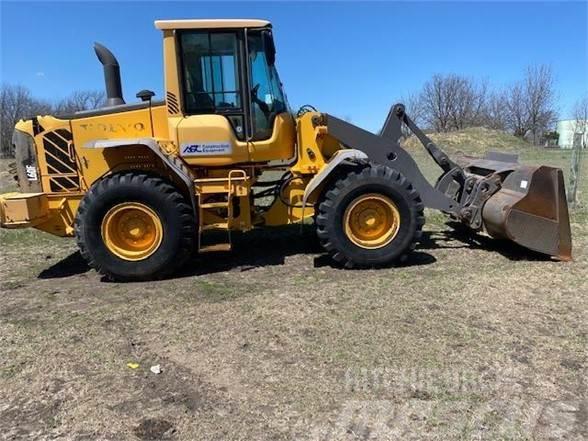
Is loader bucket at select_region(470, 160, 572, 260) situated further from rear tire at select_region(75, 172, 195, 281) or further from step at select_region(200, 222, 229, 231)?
rear tire at select_region(75, 172, 195, 281)

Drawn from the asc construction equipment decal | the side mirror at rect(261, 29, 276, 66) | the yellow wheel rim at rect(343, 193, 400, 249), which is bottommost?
the yellow wheel rim at rect(343, 193, 400, 249)

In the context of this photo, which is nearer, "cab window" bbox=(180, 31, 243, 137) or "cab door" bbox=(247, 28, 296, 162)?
"cab window" bbox=(180, 31, 243, 137)

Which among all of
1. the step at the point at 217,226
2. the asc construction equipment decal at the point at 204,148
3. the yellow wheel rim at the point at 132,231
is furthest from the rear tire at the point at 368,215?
the yellow wheel rim at the point at 132,231

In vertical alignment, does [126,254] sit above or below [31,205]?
below

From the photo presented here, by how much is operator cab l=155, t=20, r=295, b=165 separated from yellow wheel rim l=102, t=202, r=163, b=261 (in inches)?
31.6

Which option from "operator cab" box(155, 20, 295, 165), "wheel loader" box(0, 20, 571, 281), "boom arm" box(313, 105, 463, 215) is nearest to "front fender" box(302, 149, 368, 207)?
"wheel loader" box(0, 20, 571, 281)

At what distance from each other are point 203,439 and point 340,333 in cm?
164

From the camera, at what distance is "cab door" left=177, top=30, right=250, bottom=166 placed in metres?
6.15

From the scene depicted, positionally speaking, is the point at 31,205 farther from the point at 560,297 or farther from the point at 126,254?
the point at 560,297

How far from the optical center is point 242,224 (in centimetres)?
648

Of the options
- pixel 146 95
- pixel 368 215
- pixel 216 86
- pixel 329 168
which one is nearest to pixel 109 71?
pixel 146 95

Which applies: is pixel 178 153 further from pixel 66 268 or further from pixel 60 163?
pixel 66 268

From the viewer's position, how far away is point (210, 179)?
6301mm

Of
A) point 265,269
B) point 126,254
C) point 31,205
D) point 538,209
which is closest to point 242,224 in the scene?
point 265,269
